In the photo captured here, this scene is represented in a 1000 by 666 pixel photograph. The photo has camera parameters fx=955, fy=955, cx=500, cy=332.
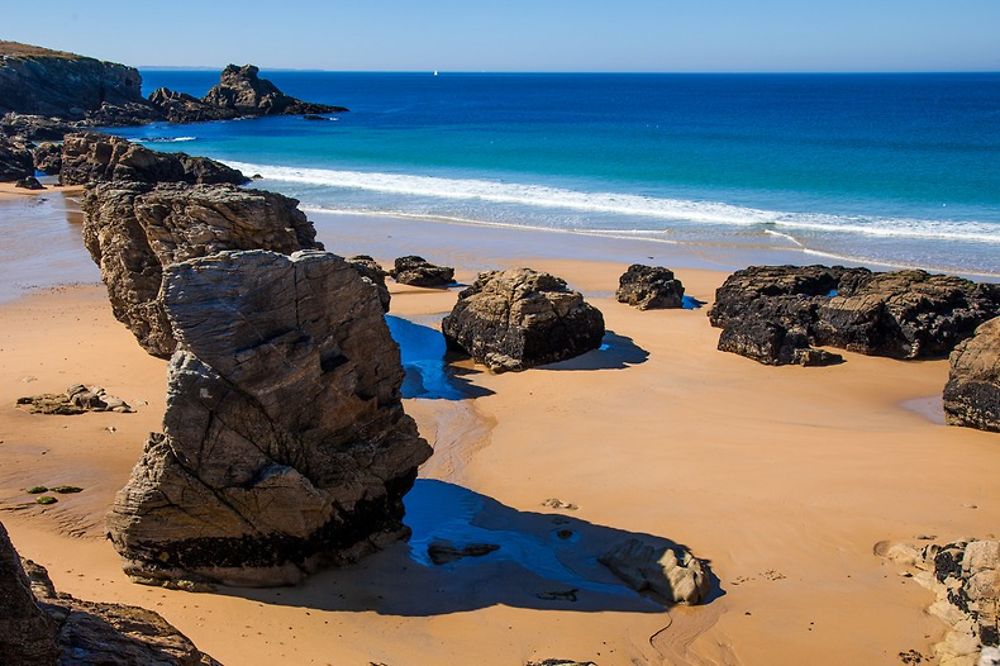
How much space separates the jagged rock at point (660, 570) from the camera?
377 inches

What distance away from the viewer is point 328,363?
10.5 metres

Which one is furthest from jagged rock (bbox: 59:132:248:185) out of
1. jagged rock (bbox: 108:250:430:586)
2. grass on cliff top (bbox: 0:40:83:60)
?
grass on cliff top (bbox: 0:40:83:60)

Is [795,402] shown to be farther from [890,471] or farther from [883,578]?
[883,578]

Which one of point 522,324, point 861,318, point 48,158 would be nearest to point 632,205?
point 861,318

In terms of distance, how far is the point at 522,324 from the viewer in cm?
1753

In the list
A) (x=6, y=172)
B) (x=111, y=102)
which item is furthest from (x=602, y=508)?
(x=111, y=102)

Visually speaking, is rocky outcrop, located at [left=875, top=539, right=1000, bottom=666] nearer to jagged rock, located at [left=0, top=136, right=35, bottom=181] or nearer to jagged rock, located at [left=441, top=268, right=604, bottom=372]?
jagged rock, located at [left=441, top=268, right=604, bottom=372]

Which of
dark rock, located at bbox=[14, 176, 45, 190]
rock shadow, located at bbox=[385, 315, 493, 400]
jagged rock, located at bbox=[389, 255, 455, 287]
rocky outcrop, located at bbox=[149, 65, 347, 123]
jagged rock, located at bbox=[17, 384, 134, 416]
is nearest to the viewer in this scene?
jagged rock, located at bbox=[17, 384, 134, 416]

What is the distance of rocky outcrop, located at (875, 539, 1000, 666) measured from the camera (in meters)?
Answer: 8.30

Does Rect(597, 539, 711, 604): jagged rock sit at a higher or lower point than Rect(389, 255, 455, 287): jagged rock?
lower

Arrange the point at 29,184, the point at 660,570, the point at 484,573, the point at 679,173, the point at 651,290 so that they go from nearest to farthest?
the point at 660,570 < the point at 484,573 < the point at 651,290 < the point at 29,184 < the point at 679,173

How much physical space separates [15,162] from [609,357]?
139 feet

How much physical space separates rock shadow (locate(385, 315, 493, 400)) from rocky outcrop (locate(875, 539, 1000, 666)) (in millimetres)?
7842

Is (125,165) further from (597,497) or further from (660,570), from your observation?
(660,570)
